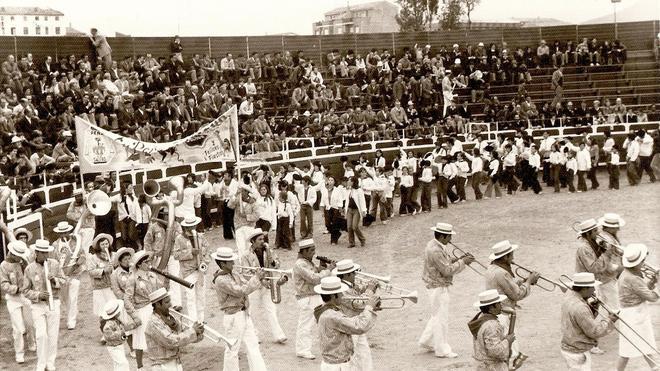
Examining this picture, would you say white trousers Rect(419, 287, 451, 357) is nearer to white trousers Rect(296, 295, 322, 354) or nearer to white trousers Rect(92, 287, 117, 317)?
white trousers Rect(296, 295, 322, 354)

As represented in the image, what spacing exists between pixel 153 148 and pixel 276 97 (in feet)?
37.1

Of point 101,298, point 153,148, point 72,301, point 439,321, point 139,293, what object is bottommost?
point 72,301

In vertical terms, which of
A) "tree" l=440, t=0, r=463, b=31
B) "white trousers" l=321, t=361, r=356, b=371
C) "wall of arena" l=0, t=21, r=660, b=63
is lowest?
"white trousers" l=321, t=361, r=356, b=371

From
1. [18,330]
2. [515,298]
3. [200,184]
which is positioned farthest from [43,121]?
[515,298]

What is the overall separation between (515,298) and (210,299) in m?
6.81

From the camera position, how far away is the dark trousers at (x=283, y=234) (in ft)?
63.5

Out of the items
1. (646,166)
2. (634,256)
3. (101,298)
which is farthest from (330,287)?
(646,166)

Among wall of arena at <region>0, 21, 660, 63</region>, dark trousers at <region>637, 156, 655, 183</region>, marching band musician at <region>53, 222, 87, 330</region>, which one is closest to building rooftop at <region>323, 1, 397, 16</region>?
wall of arena at <region>0, 21, 660, 63</region>

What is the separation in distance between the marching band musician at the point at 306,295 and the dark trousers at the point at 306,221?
822cm

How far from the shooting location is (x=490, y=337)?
8508 mm

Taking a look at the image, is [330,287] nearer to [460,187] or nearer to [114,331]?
[114,331]

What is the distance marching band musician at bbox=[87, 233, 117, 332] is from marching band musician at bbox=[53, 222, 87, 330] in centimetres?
90

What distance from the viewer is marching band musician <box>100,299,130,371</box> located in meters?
10.1

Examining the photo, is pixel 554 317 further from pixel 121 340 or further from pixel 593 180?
pixel 593 180
